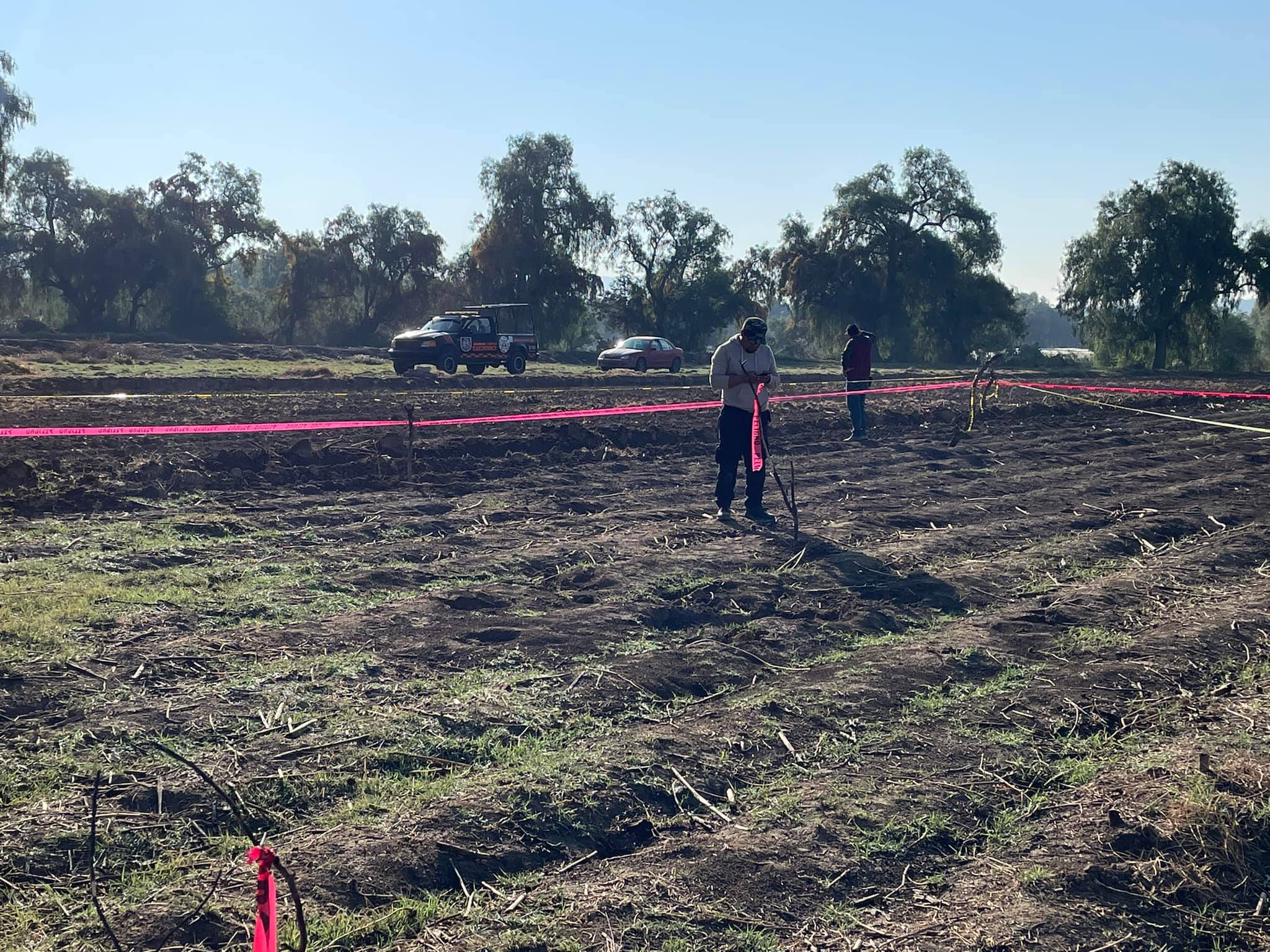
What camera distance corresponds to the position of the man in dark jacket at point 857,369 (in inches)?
699

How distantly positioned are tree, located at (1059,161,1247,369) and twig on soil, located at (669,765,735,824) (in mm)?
56332

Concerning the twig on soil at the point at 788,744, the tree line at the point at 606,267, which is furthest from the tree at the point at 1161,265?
the twig on soil at the point at 788,744

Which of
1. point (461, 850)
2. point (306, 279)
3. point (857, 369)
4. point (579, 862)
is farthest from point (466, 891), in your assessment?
point (306, 279)

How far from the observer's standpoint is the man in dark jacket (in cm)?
1777

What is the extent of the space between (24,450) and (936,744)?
479 inches

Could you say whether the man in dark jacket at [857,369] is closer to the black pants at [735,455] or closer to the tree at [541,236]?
the black pants at [735,455]

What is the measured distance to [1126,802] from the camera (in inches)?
179

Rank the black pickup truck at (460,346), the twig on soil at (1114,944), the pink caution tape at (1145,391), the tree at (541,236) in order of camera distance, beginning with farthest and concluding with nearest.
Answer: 1. the tree at (541,236)
2. the black pickup truck at (460,346)
3. the pink caution tape at (1145,391)
4. the twig on soil at (1114,944)

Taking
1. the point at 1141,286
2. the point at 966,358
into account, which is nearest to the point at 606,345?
the point at 966,358

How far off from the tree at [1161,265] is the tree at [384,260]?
1448 inches

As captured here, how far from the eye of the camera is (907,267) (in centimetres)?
6316

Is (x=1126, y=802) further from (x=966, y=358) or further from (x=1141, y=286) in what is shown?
(x=966, y=358)

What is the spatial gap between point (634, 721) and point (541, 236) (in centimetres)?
6074

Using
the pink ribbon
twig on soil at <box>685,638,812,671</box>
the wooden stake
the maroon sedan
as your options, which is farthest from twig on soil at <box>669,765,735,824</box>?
the maroon sedan
